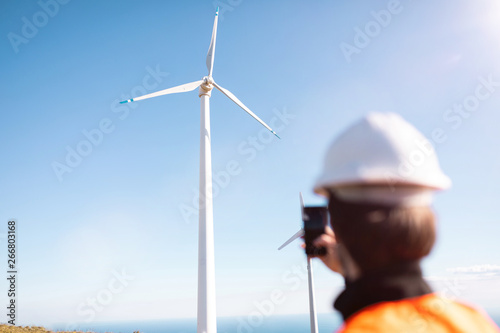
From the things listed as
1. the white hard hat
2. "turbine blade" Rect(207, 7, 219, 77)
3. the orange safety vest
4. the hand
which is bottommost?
the orange safety vest

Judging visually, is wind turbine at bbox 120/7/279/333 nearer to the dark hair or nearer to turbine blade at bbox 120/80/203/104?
turbine blade at bbox 120/80/203/104

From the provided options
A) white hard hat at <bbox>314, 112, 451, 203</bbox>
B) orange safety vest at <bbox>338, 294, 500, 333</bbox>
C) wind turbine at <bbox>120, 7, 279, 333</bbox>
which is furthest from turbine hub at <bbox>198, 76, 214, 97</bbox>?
orange safety vest at <bbox>338, 294, 500, 333</bbox>

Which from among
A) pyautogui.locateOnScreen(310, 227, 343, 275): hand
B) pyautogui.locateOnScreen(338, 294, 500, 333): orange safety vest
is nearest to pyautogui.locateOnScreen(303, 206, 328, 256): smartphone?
pyautogui.locateOnScreen(310, 227, 343, 275): hand

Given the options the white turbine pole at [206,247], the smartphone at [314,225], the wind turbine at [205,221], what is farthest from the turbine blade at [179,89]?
the smartphone at [314,225]

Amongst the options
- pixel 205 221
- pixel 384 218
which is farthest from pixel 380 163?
pixel 205 221

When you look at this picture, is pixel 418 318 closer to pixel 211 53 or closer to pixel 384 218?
pixel 384 218

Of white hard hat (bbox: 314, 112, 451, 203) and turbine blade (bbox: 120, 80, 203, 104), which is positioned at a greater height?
turbine blade (bbox: 120, 80, 203, 104)

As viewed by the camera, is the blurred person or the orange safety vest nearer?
the orange safety vest

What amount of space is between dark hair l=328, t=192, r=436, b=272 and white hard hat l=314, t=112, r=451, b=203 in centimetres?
8

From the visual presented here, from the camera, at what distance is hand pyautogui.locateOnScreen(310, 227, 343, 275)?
2318mm

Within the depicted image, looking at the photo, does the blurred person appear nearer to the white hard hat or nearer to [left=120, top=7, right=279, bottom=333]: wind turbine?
the white hard hat

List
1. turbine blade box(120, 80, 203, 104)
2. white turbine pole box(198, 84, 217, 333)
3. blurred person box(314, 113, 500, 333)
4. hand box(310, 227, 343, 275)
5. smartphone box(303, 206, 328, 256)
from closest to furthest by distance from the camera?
1. blurred person box(314, 113, 500, 333)
2. hand box(310, 227, 343, 275)
3. smartphone box(303, 206, 328, 256)
4. white turbine pole box(198, 84, 217, 333)
5. turbine blade box(120, 80, 203, 104)

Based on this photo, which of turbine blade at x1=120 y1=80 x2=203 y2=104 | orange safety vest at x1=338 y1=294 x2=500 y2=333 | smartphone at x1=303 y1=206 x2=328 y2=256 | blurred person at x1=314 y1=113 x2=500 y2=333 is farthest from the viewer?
turbine blade at x1=120 y1=80 x2=203 y2=104

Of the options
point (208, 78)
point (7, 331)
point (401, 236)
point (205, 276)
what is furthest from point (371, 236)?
point (7, 331)
